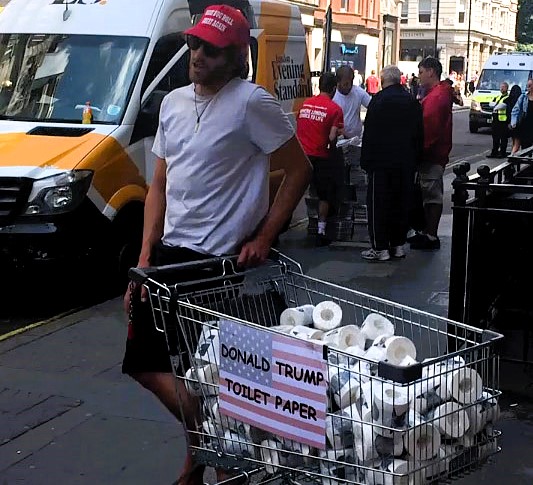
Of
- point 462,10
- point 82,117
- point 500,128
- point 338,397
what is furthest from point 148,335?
point 462,10

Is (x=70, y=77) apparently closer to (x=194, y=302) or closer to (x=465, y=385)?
(x=194, y=302)

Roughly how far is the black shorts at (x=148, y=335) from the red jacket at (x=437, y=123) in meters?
6.37

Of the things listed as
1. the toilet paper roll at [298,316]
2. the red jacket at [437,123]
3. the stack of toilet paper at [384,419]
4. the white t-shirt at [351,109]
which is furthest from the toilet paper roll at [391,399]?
the white t-shirt at [351,109]

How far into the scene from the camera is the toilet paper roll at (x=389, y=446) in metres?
2.59

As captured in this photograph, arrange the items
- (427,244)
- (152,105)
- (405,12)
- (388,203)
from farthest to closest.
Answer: (405,12)
(427,244)
(388,203)
(152,105)

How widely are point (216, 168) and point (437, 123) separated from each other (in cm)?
644

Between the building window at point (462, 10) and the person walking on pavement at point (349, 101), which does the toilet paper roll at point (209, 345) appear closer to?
the person walking on pavement at point (349, 101)

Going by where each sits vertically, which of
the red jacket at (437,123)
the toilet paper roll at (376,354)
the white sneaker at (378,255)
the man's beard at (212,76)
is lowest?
the white sneaker at (378,255)

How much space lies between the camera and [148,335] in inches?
Answer: 137

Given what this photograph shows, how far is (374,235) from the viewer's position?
8977mm

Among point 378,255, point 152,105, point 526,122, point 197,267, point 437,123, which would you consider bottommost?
point 378,255

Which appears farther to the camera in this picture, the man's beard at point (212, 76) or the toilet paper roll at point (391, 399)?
the man's beard at point (212, 76)

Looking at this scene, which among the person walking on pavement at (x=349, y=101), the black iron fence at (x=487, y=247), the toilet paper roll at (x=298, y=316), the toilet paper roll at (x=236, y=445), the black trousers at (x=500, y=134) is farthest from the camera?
the black trousers at (x=500, y=134)

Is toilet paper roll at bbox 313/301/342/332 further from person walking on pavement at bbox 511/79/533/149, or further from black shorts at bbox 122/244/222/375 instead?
person walking on pavement at bbox 511/79/533/149
